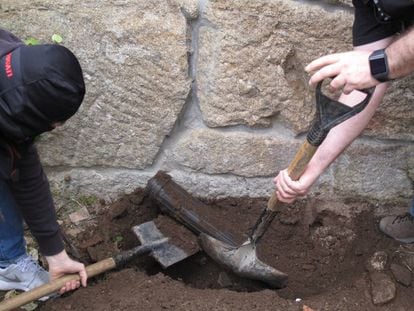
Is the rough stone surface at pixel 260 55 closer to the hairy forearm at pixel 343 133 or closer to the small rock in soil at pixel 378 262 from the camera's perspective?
the hairy forearm at pixel 343 133

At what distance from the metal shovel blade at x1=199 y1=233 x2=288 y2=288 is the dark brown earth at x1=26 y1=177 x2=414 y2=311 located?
5 cm

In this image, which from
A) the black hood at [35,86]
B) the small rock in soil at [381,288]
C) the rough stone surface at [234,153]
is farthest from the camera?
the rough stone surface at [234,153]

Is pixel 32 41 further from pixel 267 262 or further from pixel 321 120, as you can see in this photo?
pixel 267 262

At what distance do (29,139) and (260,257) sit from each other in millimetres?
995

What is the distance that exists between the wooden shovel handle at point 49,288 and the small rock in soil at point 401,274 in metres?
1.02

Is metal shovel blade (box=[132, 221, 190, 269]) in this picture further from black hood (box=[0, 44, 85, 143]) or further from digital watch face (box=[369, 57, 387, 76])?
digital watch face (box=[369, 57, 387, 76])

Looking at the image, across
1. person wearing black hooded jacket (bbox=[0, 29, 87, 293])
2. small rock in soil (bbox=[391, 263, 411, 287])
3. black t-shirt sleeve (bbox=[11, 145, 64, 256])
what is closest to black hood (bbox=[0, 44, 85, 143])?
person wearing black hooded jacket (bbox=[0, 29, 87, 293])

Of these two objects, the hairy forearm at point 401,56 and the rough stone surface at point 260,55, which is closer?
the hairy forearm at point 401,56

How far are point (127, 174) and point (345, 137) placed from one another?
929 mm

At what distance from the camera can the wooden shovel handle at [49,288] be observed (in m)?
1.72

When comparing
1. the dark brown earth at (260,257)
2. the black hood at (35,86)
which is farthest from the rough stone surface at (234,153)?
the black hood at (35,86)

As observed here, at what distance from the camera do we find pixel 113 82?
6.86 feet

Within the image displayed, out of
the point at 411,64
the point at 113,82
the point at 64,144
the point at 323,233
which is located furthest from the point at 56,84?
the point at 323,233

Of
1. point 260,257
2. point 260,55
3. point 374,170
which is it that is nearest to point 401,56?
point 260,55
